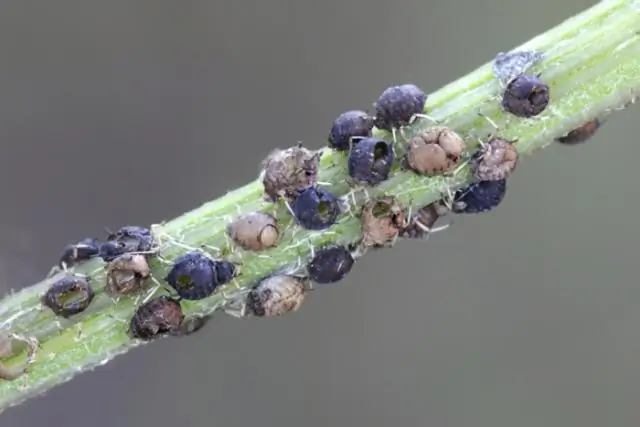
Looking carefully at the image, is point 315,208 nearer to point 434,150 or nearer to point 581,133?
point 434,150

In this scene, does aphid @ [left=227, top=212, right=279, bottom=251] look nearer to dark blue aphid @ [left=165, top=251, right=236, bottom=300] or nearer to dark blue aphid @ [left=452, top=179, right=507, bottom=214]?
dark blue aphid @ [left=165, top=251, right=236, bottom=300]

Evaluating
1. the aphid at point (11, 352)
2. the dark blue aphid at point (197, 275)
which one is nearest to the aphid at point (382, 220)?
the dark blue aphid at point (197, 275)

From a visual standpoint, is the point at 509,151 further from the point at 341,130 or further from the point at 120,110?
the point at 120,110

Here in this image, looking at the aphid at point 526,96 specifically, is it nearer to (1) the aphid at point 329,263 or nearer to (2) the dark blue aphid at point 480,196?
(2) the dark blue aphid at point 480,196

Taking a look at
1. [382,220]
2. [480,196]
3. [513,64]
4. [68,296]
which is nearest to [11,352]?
[68,296]

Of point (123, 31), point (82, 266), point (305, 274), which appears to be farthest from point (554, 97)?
point (123, 31)

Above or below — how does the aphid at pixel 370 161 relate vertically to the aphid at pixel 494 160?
above

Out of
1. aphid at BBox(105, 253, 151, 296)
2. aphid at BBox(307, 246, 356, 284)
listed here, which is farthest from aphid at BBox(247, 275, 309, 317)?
aphid at BBox(105, 253, 151, 296)
